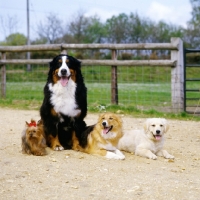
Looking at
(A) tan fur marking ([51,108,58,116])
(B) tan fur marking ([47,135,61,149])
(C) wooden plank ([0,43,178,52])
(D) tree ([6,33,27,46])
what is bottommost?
(B) tan fur marking ([47,135,61,149])

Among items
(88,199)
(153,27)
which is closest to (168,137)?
(88,199)

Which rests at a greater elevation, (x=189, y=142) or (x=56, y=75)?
(x=56, y=75)

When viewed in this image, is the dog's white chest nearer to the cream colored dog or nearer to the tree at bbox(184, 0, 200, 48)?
the cream colored dog

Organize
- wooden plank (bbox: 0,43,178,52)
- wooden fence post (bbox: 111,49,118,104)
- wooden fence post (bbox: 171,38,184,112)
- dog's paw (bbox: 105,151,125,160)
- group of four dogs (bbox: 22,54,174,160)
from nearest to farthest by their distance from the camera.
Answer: dog's paw (bbox: 105,151,125,160) < group of four dogs (bbox: 22,54,174,160) < wooden fence post (bbox: 171,38,184,112) < wooden plank (bbox: 0,43,178,52) < wooden fence post (bbox: 111,49,118,104)

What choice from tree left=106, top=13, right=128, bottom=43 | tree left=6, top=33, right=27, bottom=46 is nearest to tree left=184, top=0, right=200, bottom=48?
tree left=106, top=13, right=128, bottom=43

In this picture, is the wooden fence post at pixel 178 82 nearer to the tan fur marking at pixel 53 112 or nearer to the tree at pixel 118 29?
the tan fur marking at pixel 53 112

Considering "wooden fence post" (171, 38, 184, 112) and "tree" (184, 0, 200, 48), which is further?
"tree" (184, 0, 200, 48)

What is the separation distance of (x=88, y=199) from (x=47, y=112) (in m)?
2.41

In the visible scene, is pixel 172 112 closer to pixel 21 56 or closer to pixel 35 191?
pixel 35 191

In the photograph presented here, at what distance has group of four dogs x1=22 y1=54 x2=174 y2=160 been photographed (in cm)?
648

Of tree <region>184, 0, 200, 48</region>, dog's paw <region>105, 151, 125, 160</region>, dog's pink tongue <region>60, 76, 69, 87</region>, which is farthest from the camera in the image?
tree <region>184, 0, 200, 48</region>

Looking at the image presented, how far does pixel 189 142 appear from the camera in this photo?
777 centimetres

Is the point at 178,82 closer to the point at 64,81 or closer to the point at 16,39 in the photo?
the point at 64,81

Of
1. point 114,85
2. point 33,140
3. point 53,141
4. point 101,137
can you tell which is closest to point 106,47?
point 114,85
